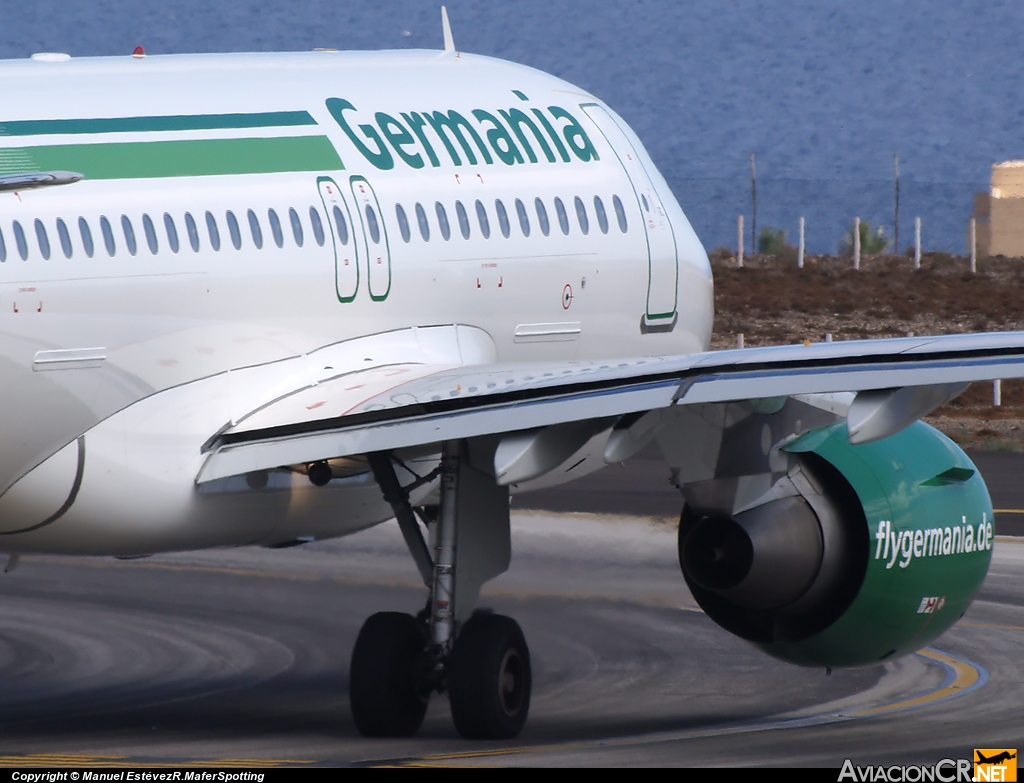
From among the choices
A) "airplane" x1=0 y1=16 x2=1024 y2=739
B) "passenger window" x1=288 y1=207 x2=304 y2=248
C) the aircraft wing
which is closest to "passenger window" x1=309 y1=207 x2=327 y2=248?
"airplane" x1=0 y1=16 x2=1024 y2=739

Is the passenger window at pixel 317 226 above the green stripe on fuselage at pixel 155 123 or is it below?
below

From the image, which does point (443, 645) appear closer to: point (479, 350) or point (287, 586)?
point (479, 350)

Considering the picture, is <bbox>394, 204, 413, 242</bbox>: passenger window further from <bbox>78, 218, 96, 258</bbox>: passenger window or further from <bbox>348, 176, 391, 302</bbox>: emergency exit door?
<bbox>78, 218, 96, 258</bbox>: passenger window

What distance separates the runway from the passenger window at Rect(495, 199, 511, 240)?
4.02 metres

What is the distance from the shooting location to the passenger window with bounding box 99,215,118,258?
16.3 metres

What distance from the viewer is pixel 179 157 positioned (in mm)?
17078

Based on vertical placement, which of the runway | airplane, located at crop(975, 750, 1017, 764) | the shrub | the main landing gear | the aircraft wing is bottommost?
the runway

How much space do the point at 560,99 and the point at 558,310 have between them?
237 centimetres

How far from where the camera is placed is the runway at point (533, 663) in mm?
16344

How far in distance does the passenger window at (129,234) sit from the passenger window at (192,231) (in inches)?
22.6

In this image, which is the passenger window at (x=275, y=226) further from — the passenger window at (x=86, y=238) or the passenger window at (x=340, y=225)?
the passenger window at (x=86, y=238)

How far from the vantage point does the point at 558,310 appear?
2028cm

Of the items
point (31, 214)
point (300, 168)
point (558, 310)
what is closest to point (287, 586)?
point (558, 310)

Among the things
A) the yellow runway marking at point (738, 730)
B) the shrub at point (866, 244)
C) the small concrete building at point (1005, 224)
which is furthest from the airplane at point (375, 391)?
the small concrete building at point (1005, 224)
